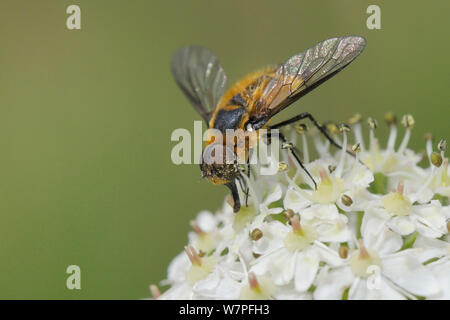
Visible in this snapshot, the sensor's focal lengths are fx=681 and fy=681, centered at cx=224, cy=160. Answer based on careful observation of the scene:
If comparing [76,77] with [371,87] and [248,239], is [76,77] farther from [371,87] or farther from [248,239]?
[248,239]

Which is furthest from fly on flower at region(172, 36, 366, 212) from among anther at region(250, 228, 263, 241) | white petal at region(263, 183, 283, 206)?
anther at region(250, 228, 263, 241)

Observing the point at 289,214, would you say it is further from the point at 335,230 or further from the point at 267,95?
the point at 267,95

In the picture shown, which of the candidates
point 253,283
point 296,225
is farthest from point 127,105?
point 253,283

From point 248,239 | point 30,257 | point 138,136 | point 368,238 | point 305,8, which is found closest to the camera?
point 368,238

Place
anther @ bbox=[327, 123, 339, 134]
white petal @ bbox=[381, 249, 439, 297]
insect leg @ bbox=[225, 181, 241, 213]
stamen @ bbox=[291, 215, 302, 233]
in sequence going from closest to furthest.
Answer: white petal @ bbox=[381, 249, 439, 297] < stamen @ bbox=[291, 215, 302, 233] < insect leg @ bbox=[225, 181, 241, 213] < anther @ bbox=[327, 123, 339, 134]

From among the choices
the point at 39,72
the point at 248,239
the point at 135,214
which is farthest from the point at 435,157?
the point at 39,72

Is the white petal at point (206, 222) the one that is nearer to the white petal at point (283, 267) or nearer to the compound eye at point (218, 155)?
the compound eye at point (218, 155)

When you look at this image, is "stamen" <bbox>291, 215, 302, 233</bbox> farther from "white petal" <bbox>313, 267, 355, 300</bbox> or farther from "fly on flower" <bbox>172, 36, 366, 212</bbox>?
"fly on flower" <bbox>172, 36, 366, 212</bbox>
